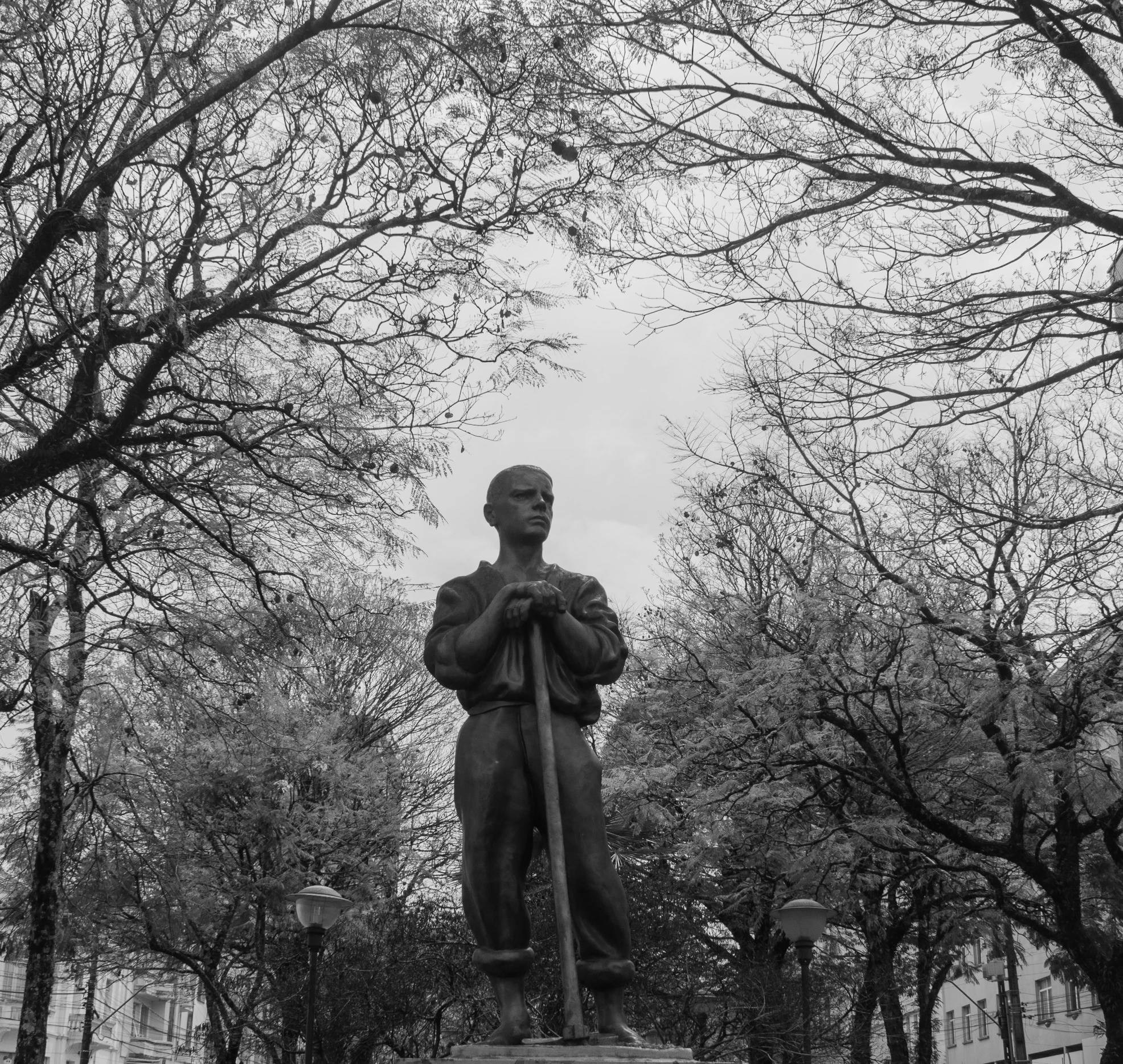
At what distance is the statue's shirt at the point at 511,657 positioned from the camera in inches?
219

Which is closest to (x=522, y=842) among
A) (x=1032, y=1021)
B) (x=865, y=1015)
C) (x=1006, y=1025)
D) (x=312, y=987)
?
(x=312, y=987)

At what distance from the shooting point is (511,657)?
5605 millimetres

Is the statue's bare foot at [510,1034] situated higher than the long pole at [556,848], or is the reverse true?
the long pole at [556,848]

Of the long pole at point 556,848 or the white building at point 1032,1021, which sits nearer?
the long pole at point 556,848

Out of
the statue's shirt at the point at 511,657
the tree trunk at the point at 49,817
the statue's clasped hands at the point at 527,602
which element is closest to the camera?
the statue's clasped hands at the point at 527,602

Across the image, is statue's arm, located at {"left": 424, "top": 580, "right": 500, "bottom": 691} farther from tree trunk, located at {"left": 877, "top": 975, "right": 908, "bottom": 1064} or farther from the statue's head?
tree trunk, located at {"left": 877, "top": 975, "right": 908, "bottom": 1064}

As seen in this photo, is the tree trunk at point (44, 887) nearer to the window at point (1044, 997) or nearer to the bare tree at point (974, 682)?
the bare tree at point (974, 682)

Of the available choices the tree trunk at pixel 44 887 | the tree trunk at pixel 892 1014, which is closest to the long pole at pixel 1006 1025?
the tree trunk at pixel 892 1014

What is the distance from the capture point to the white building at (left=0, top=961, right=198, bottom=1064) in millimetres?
42281

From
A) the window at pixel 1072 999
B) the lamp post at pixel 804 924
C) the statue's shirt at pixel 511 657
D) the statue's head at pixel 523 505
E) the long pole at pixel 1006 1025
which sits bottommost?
the long pole at pixel 1006 1025

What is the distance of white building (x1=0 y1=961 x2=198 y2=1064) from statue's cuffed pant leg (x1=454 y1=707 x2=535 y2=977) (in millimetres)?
33260

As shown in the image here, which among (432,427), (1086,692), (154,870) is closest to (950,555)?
(1086,692)

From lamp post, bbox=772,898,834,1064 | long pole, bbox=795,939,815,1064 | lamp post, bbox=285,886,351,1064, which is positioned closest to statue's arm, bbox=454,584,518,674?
lamp post, bbox=285,886,351,1064

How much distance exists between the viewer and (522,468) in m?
5.90
